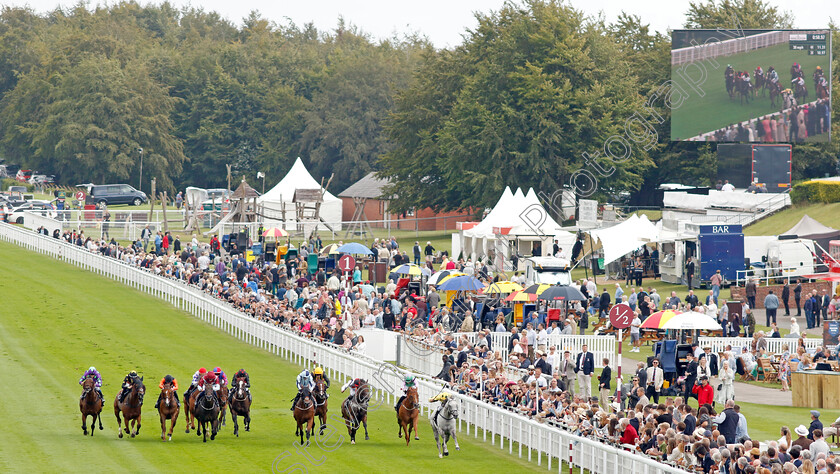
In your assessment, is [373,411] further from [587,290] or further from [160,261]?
[160,261]

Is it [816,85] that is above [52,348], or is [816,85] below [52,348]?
above

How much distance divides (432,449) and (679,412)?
3.98 m

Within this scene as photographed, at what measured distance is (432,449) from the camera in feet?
63.0

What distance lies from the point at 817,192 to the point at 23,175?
58.9 meters

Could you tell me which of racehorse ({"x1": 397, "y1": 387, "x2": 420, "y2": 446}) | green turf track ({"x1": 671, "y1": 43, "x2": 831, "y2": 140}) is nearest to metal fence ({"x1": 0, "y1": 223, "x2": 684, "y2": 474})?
racehorse ({"x1": 397, "y1": 387, "x2": 420, "y2": 446})

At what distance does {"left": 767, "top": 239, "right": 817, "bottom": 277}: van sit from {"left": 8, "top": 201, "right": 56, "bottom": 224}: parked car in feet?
97.8

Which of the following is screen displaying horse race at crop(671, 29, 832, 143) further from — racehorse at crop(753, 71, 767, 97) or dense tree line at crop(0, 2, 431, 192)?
dense tree line at crop(0, 2, 431, 192)

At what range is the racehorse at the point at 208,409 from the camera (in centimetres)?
1903

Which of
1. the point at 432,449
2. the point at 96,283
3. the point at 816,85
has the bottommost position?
the point at 432,449

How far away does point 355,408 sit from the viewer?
19438 mm

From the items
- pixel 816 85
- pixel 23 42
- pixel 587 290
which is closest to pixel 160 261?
pixel 587 290

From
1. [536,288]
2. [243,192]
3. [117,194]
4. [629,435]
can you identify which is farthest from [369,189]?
[629,435]

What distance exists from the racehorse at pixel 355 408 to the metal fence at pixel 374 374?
1.77m

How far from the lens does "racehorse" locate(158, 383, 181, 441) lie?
62.5 feet
